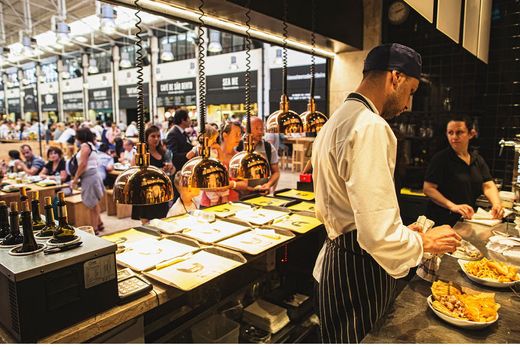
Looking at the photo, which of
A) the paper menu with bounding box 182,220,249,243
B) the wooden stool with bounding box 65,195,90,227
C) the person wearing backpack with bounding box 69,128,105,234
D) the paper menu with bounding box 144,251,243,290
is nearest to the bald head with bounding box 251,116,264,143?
the paper menu with bounding box 182,220,249,243

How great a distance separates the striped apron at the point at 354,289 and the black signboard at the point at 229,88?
1262 cm

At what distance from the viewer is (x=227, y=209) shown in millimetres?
3281

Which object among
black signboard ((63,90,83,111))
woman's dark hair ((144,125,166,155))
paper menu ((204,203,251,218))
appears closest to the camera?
paper menu ((204,203,251,218))

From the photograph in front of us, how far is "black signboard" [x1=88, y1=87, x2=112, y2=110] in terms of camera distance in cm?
2070

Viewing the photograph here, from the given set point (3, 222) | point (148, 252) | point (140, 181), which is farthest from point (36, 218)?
point (140, 181)

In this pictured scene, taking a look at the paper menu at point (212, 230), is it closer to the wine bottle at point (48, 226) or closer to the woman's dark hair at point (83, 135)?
the wine bottle at point (48, 226)

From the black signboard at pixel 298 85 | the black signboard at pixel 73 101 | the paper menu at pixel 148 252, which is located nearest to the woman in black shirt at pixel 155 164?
the paper menu at pixel 148 252

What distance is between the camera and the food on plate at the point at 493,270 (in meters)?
1.73

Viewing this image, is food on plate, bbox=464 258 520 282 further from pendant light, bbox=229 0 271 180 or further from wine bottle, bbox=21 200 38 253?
wine bottle, bbox=21 200 38 253

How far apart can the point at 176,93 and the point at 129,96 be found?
380 cm

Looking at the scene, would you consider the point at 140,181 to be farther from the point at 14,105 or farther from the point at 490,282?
the point at 14,105

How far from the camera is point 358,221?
4.82 feet

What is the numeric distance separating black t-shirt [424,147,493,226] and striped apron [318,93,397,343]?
6.20 ft

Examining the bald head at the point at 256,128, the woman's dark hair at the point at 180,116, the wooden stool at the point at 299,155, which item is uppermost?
the woman's dark hair at the point at 180,116
